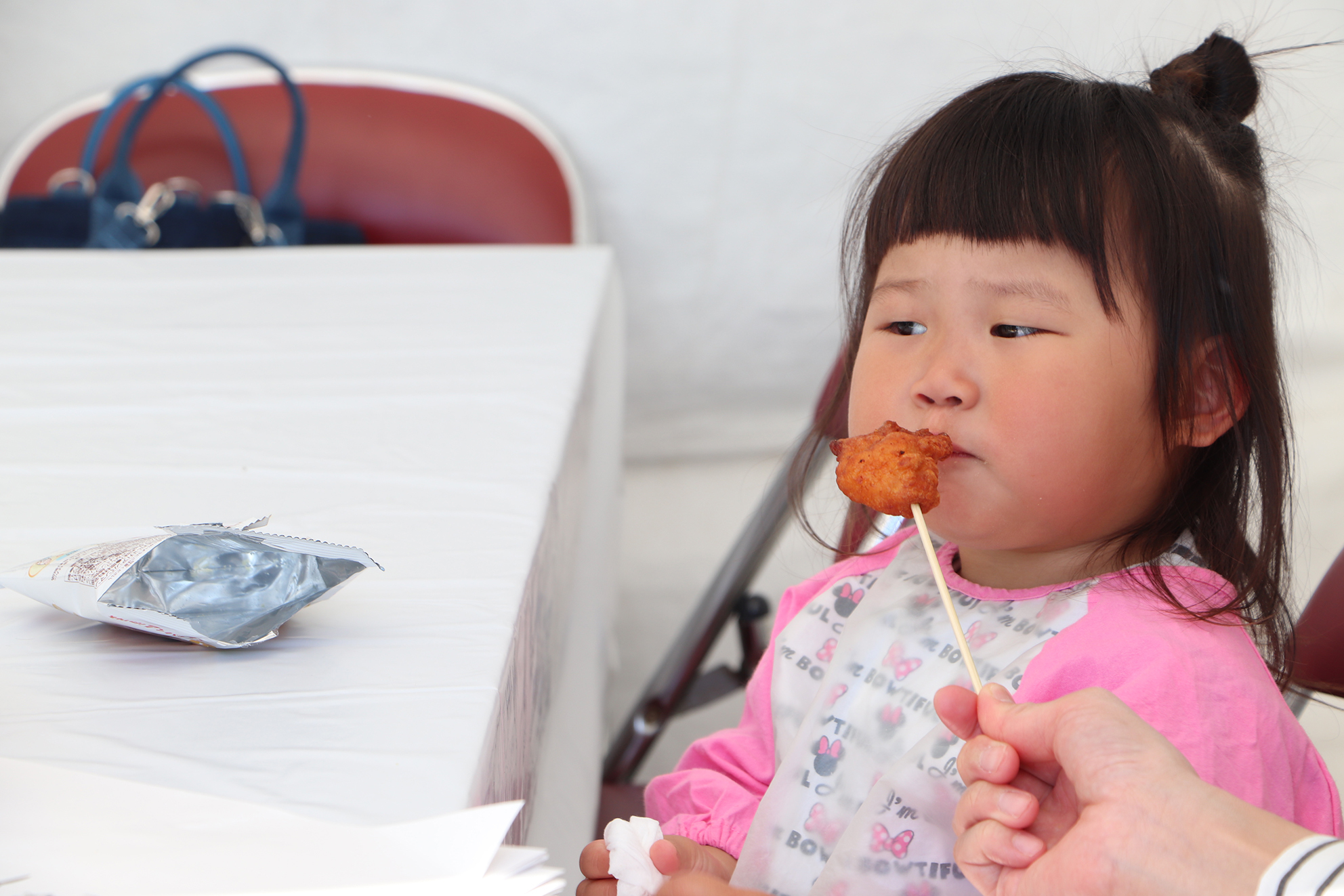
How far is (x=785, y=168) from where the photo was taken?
2.54 metres

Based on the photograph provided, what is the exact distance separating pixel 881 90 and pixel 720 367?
2.53 ft

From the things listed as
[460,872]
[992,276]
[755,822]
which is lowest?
[755,822]

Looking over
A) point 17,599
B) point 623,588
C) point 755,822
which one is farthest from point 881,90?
point 17,599

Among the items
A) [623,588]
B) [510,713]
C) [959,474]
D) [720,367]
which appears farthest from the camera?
[720,367]

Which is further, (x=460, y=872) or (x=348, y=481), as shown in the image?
(x=348, y=481)

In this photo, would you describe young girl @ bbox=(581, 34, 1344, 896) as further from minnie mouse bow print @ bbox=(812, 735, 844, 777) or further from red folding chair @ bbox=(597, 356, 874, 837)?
red folding chair @ bbox=(597, 356, 874, 837)

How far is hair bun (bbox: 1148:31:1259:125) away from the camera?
864 millimetres

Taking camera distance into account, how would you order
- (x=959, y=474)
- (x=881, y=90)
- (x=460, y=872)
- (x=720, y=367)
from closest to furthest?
(x=460, y=872), (x=959, y=474), (x=881, y=90), (x=720, y=367)

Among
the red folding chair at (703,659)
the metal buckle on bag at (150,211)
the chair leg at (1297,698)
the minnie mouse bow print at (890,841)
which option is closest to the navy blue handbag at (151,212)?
the metal buckle on bag at (150,211)

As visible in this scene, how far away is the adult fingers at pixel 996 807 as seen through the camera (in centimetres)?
55

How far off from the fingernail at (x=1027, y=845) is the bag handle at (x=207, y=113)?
2046 mm

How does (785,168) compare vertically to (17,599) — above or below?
below

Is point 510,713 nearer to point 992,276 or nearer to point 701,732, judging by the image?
point 992,276

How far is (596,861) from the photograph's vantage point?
77 centimetres
